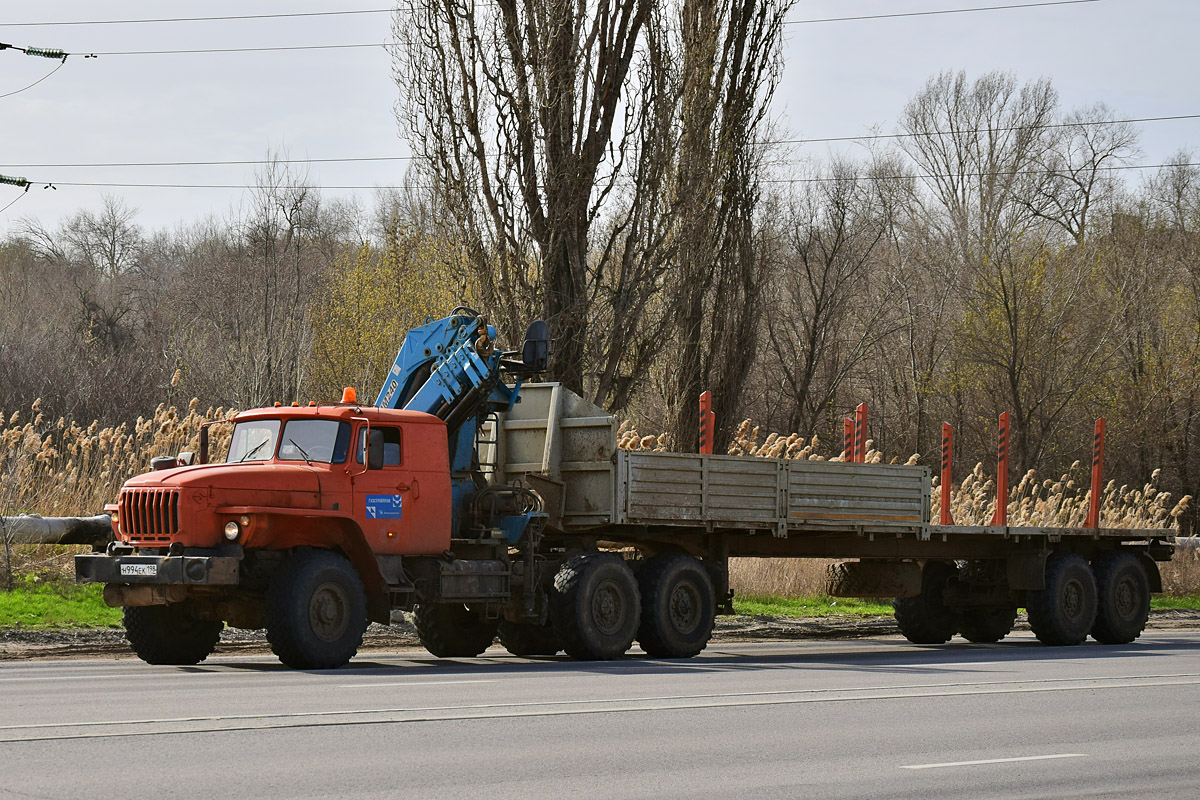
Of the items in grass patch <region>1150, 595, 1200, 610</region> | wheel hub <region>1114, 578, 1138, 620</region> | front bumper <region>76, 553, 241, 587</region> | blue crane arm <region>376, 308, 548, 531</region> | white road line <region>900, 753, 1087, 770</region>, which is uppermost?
blue crane arm <region>376, 308, 548, 531</region>

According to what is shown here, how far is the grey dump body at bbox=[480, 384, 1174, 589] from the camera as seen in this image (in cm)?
1759

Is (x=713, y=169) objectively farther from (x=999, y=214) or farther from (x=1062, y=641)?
(x=999, y=214)

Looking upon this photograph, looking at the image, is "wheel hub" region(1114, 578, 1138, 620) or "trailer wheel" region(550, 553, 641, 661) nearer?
"trailer wheel" region(550, 553, 641, 661)

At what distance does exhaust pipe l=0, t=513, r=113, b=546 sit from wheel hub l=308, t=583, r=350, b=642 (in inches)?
236

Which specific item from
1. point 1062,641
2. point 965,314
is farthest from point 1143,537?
point 965,314

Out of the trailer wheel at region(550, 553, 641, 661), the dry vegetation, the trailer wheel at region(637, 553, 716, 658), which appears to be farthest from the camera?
the dry vegetation

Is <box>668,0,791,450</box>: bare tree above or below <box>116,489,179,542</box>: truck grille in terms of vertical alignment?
above

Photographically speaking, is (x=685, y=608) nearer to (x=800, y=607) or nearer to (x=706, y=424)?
(x=706, y=424)

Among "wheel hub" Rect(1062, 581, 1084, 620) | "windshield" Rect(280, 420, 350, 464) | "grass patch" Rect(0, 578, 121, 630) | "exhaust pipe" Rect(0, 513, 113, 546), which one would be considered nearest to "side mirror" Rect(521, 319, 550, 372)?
"windshield" Rect(280, 420, 350, 464)

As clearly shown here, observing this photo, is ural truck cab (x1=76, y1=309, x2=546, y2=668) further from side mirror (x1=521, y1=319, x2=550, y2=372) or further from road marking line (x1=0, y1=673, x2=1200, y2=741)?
road marking line (x1=0, y1=673, x2=1200, y2=741)

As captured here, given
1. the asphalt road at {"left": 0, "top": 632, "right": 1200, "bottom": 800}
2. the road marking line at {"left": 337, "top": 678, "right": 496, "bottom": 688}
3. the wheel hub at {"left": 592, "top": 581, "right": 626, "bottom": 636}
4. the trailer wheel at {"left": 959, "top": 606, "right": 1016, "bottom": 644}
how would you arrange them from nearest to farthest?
the asphalt road at {"left": 0, "top": 632, "right": 1200, "bottom": 800} < the road marking line at {"left": 337, "top": 678, "right": 496, "bottom": 688} < the wheel hub at {"left": 592, "top": 581, "right": 626, "bottom": 636} < the trailer wheel at {"left": 959, "top": 606, "right": 1016, "bottom": 644}

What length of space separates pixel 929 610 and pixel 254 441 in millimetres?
10568

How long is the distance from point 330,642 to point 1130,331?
36.9 metres

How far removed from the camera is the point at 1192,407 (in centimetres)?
4516
